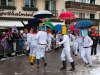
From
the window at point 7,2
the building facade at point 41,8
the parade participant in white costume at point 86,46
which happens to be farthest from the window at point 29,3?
the parade participant in white costume at point 86,46

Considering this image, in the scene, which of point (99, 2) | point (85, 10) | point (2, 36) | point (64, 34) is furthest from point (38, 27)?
point (99, 2)

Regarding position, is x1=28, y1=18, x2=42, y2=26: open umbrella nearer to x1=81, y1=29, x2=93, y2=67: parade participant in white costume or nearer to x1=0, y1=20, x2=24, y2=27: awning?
x1=81, y1=29, x2=93, y2=67: parade participant in white costume

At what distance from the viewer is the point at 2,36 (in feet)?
47.6

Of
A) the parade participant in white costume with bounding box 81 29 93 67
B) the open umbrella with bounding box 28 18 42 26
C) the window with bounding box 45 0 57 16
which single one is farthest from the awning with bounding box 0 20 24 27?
the parade participant in white costume with bounding box 81 29 93 67

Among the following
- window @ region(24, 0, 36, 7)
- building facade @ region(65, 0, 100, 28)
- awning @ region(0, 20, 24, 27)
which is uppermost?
window @ region(24, 0, 36, 7)

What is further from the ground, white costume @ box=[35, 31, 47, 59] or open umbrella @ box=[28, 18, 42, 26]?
open umbrella @ box=[28, 18, 42, 26]

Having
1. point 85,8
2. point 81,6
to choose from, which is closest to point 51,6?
point 81,6

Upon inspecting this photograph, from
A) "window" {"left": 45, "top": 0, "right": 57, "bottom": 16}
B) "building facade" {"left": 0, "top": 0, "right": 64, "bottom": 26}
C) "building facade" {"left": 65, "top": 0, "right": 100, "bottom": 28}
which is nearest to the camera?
"building facade" {"left": 0, "top": 0, "right": 64, "bottom": 26}

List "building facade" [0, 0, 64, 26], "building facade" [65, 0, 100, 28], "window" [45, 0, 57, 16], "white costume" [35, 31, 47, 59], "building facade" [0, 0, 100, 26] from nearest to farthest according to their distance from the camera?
1. "white costume" [35, 31, 47, 59]
2. "building facade" [0, 0, 64, 26]
3. "building facade" [0, 0, 100, 26]
4. "window" [45, 0, 57, 16]
5. "building facade" [65, 0, 100, 28]

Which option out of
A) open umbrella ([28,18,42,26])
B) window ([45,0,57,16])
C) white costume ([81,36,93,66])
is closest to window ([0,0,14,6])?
window ([45,0,57,16])

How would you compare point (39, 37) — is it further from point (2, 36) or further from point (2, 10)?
point (2, 10)

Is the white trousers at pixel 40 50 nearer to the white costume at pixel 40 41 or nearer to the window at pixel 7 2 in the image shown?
the white costume at pixel 40 41

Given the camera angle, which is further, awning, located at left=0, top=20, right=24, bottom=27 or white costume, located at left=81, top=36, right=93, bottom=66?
awning, located at left=0, top=20, right=24, bottom=27

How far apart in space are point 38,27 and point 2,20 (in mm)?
14154
